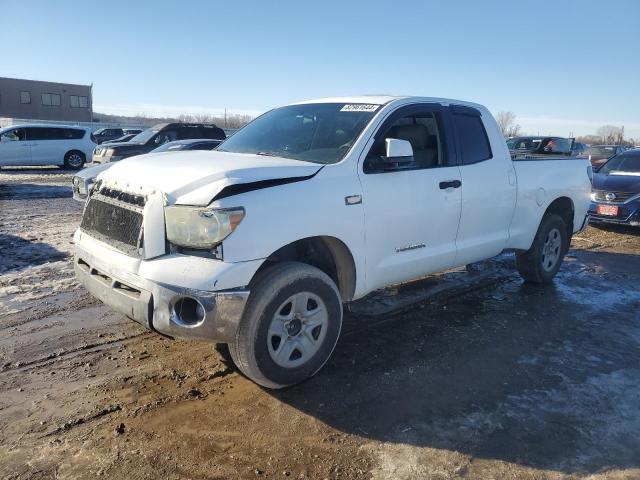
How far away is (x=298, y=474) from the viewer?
8.88 feet

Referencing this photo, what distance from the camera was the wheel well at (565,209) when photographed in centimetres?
625

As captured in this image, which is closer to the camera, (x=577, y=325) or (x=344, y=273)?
(x=344, y=273)

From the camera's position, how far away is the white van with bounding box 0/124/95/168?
19172 mm

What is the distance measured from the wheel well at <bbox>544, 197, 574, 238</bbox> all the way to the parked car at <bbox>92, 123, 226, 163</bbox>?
11.4 meters

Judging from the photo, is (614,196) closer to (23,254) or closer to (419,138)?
(419,138)

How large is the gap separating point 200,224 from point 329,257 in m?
1.11

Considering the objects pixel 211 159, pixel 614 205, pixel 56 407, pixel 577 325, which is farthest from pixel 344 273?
pixel 614 205

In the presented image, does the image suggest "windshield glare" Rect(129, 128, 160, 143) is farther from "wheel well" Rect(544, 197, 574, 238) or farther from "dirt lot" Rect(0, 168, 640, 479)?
"wheel well" Rect(544, 197, 574, 238)

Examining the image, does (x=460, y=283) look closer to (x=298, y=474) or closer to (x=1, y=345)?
(x=298, y=474)

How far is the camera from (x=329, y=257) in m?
3.82

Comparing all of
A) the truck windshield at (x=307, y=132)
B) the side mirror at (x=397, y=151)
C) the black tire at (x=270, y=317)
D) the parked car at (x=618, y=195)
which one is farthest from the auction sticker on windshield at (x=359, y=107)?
the parked car at (x=618, y=195)

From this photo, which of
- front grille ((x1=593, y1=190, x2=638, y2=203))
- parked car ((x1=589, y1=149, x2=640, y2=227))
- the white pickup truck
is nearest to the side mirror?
the white pickup truck

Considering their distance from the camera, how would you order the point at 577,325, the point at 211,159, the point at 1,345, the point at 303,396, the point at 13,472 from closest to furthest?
the point at 13,472, the point at 303,396, the point at 211,159, the point at 1,345, the point at 577,325

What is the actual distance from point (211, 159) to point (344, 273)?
130 cm
